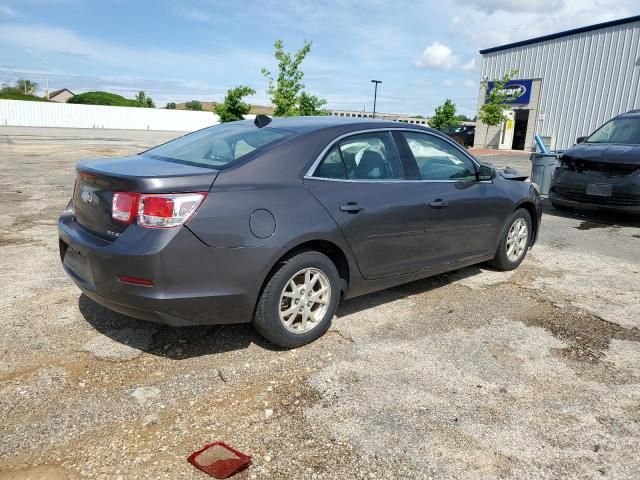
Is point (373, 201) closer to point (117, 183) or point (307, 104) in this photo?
point (117, 183)

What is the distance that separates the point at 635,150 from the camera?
319 inches

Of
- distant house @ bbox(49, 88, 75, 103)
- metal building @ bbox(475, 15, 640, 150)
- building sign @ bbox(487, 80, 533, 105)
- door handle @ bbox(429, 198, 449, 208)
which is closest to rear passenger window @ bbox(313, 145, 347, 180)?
door handle @ bbox(429, 198, 449, 208)

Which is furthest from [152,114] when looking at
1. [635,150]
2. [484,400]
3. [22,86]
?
[484,400]

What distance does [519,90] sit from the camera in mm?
31562

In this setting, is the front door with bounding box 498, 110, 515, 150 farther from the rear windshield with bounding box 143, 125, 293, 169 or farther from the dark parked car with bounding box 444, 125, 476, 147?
the rear windshield with bounding box 143, 125, 293, 169

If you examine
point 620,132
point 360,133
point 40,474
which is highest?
point 620,132

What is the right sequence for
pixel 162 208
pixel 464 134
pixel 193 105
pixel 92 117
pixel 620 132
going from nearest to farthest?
pixel 162 208 → pixel 620 132 → pixel 464 134 → pixel 92 117 → pixel 193 105

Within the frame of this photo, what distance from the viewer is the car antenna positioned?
403cm

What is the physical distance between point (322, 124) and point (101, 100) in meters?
89.3

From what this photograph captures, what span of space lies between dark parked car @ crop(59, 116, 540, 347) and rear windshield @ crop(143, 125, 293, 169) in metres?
0.02

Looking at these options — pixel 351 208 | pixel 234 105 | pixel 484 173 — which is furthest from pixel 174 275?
pixel 234 105

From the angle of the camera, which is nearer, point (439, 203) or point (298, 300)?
point (298, 300)

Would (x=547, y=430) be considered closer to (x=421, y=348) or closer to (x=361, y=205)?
(x=421, y=348)

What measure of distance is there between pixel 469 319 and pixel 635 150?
573cm
